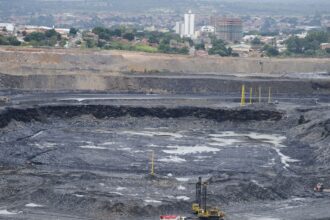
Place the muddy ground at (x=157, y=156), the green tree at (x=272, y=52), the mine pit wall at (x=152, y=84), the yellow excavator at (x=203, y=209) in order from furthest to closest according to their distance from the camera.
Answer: the green tree at (x=272, y=52) → the mine pit wall at (x=152, y=84) → the muddy ground at (x=157, y=156) → the yellow excavator at (x=203, y=209)

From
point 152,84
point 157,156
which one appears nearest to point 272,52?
point 152,84

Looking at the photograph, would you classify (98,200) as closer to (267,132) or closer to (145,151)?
(145,151)

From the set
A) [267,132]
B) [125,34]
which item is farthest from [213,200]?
[125,34]

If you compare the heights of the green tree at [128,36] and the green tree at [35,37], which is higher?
the green tree at [35,37]

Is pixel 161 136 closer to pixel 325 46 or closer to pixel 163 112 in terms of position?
pixel 163 112

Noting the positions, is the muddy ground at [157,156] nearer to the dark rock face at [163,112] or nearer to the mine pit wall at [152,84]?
the dark rock face at [163,112]

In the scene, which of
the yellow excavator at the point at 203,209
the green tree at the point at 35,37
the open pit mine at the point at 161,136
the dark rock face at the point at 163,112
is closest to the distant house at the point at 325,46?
the open pit mine at the point at 161,136

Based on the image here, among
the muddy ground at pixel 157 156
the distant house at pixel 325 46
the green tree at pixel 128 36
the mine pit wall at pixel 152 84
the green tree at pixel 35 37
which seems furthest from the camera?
the distant house at pixel 325 46
